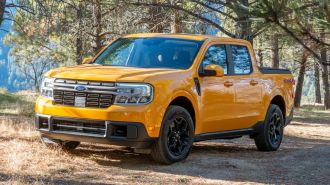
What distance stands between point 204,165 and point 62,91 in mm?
2300

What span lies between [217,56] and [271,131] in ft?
7.44

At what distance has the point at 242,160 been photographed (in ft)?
30.3

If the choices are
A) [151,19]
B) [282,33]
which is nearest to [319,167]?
[282,33]

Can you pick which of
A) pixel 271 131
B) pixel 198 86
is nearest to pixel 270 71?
pixel 271 131

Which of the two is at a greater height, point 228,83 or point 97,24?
point 97,24

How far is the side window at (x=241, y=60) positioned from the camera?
10014 mm

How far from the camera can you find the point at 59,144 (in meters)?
8.91

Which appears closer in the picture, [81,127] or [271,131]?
[81,127]

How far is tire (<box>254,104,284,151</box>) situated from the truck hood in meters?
2.89

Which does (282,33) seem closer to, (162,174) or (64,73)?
(162,174)

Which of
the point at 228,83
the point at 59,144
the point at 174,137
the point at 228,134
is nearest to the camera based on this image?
the point at 174,137

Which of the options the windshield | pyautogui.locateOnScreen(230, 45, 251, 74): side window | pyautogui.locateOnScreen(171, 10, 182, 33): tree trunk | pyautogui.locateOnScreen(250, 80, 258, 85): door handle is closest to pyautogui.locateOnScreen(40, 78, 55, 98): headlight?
the windshield

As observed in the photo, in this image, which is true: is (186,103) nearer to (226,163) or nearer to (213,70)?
(213,70)

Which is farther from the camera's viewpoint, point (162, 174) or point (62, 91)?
point (62, 91)
